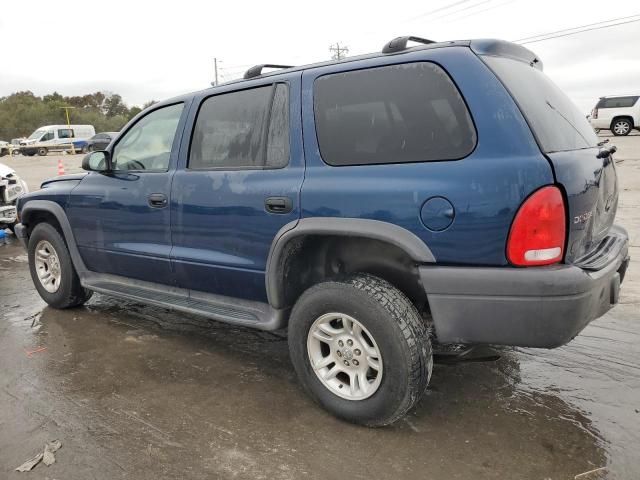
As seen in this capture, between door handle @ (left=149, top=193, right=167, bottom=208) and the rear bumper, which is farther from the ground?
door handle @ (left=149, top=193, right=167, bottom=208)

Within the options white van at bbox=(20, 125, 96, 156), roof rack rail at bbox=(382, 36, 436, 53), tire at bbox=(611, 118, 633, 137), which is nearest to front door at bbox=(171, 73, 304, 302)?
roof rack rail at bbox=(382, 36, 436, 53)

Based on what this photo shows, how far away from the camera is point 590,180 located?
250cm

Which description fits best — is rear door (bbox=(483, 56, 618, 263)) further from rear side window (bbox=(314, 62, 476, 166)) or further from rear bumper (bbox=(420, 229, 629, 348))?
rear side window (bbox=(314, 62, 476, 166))

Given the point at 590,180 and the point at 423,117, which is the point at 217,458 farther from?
the point at 590,180

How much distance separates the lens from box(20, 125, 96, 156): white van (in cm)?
3788

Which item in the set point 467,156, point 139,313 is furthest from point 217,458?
point 139,313

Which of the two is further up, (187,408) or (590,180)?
(590,180)

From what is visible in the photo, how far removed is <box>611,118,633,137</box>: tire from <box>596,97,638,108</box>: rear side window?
612 mm

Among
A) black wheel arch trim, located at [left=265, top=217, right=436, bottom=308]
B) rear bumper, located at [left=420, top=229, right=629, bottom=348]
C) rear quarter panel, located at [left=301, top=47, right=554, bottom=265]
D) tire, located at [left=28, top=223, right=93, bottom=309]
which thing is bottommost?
tire, located at [left=28, top=223, right=93, bottom=309]

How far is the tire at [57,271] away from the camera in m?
4.60

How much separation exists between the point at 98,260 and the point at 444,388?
9.36 feet

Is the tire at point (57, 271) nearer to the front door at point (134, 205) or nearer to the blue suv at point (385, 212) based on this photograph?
the front door at point (134, 205)

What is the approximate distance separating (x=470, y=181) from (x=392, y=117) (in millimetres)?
560

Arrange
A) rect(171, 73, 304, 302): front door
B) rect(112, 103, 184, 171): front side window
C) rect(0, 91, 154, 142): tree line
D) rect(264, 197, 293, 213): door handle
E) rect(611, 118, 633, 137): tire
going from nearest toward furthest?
rect(264, 197, 293, 213): door handle, rect(171, 73, 304, 302): front door, rect(112, 103, 184, 171): front side window, rect(611, 118, 633, 137): tire, rect(0, 91, 154, 142): tree line
